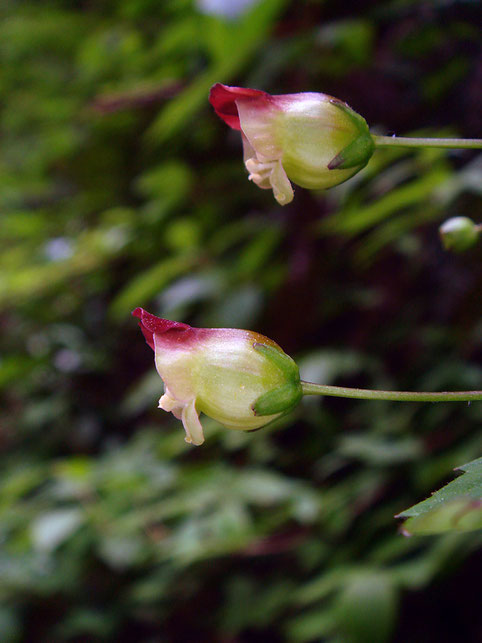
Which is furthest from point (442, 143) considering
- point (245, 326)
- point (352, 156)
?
point (245, 326)

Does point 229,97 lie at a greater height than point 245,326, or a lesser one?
lesser

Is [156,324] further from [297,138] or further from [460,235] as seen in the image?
[460,235]

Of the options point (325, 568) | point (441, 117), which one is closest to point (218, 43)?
point (441, 117)

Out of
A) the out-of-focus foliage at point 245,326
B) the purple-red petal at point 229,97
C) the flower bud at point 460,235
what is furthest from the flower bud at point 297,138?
the out-of-focus foliage at point 245,326

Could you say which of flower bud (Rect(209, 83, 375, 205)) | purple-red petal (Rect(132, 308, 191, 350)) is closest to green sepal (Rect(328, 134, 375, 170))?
flower bud (Rect(209, 83, 375, 205))

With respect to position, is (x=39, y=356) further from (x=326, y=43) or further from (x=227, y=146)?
(x=326, y=43)

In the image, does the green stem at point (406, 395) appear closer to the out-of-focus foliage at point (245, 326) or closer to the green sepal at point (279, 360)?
the green sepal at point (279, 360)
